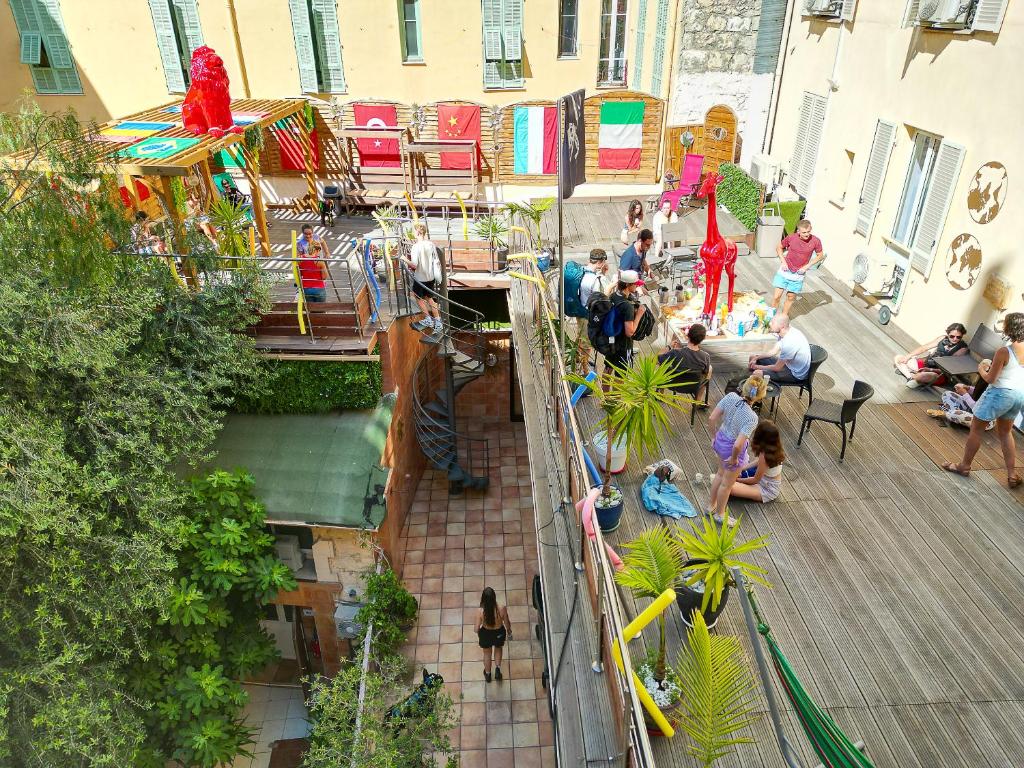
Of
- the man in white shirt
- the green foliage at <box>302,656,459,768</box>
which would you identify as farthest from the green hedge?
the man in white shirt

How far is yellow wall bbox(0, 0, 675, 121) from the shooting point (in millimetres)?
16938

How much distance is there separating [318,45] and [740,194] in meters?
11.1

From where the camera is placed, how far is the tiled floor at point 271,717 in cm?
1042

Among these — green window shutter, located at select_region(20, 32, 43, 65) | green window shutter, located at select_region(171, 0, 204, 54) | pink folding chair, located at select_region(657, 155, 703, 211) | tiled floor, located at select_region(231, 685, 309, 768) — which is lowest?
tiled floor, located at select_region(231, 685, 309, 768)

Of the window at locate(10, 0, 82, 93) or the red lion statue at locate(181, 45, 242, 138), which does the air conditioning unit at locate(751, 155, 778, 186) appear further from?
the window at locate(10, 0, 82, 93)

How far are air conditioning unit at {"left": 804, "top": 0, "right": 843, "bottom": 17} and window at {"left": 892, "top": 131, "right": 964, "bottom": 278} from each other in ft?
12.1

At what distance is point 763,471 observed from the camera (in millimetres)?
6793

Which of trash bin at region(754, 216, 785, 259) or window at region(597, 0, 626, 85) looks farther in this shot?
window at region(597, 0, 626, 85)

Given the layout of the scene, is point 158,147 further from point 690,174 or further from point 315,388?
point 690,174

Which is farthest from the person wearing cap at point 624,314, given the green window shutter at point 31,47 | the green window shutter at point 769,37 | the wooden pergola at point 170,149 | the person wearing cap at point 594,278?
the green window shutter at point 31,47

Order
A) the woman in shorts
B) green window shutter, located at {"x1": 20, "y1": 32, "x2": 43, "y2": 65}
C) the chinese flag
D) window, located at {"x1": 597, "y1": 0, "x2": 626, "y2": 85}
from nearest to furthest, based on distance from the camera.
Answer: the woman in shorts → green window shutter, located at {"x1": 20, "y1": 32, "x2": 43, "y2": 65} → window, located at {"x1": 597, "y1": 0, "x2": 626, "y2": 85} → the chinese flag

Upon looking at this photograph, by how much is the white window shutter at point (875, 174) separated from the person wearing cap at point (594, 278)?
557 cm

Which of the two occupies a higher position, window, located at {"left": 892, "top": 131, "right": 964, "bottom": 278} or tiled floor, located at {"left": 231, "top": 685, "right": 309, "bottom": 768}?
window, located at {"left": 892, "top": 131, "right": 964, "bottom": 278}

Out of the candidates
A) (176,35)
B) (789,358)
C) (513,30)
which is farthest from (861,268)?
(176,35)
